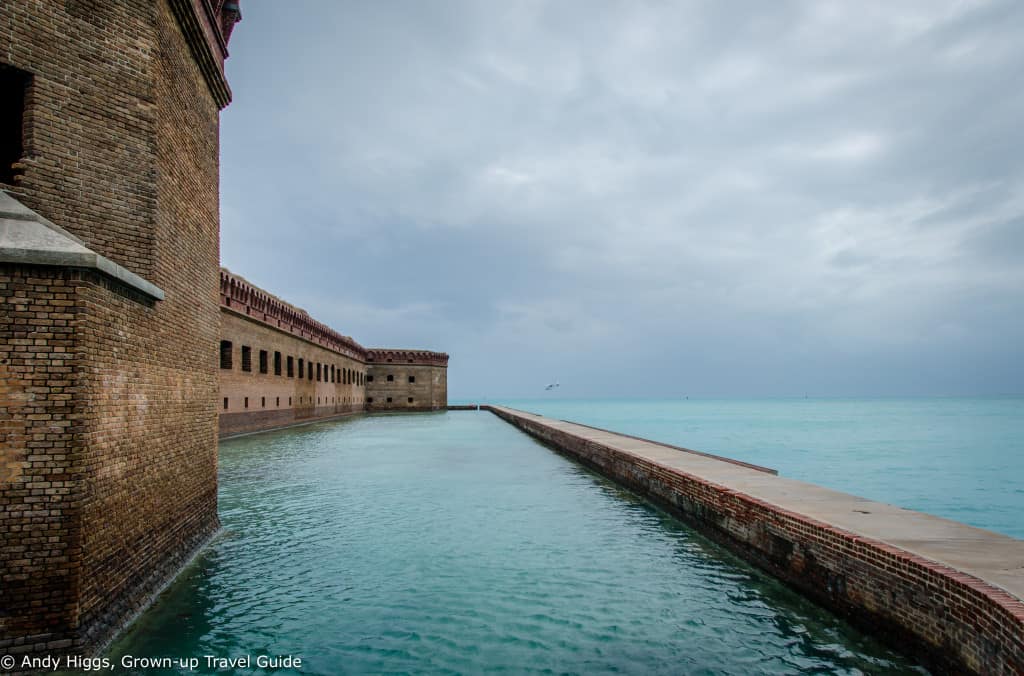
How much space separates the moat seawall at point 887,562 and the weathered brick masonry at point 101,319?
597cm

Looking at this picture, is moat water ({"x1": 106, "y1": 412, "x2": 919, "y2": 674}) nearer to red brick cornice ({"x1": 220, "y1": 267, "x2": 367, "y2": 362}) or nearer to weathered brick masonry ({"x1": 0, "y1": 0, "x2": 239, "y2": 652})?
weathered brick masonry ({"x1": 0, "y1": 0, "x2": 239, "y2": 652})

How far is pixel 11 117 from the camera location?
6.41m

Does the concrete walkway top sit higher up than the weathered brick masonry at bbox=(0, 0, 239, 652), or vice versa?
the weathered brick masonry at bbox=(0, 0, 239, 652)

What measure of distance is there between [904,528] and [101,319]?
722 centimetres

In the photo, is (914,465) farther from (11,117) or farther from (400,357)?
(400,357)

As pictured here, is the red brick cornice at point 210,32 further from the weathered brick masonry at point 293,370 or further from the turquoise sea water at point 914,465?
the turquoise sea water at point 914,465

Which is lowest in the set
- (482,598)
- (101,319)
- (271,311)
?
(482,598)

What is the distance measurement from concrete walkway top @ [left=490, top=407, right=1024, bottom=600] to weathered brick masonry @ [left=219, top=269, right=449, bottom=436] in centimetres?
1752

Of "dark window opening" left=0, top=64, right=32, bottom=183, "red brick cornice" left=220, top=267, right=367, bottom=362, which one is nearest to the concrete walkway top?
"dark window opening" left=0, top=64, right=32, bottom=183

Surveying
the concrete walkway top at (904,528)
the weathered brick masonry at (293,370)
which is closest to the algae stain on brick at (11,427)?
the concrete walkway top at (904,528)

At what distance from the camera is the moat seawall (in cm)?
414

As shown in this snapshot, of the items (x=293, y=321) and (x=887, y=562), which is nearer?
(x=887, y=562)

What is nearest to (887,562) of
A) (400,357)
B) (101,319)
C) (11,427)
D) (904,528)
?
(904,528)

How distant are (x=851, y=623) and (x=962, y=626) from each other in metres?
1.26
